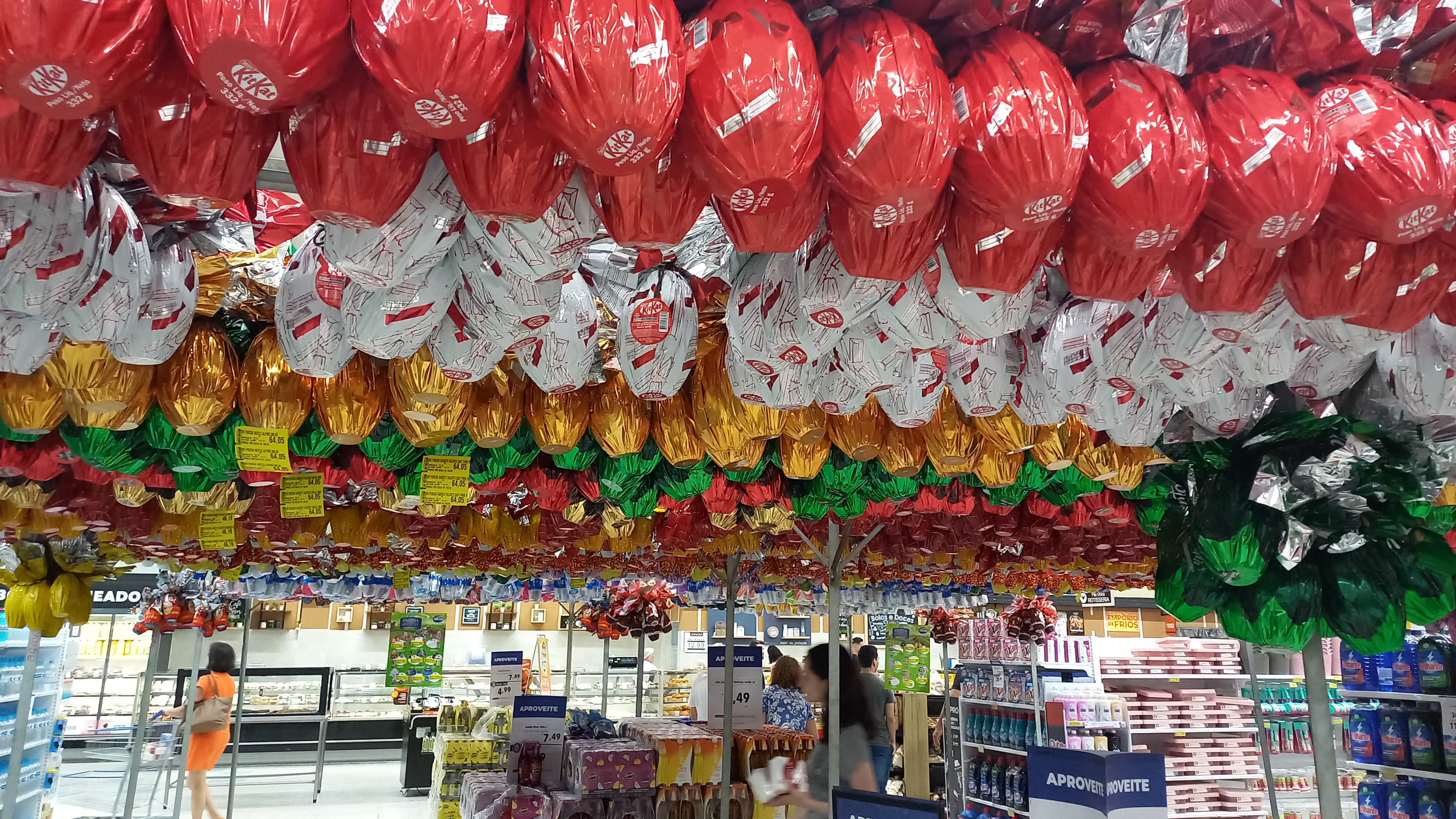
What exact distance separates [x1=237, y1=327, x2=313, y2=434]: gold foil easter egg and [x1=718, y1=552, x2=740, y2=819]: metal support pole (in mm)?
→ 4100

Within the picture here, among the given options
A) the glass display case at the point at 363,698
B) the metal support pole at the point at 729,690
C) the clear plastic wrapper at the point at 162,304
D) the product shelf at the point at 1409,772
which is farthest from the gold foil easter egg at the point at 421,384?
the glass display case at the point at 363,698

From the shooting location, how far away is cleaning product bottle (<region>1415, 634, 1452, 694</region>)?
5336 mm

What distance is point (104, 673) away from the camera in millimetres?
12172

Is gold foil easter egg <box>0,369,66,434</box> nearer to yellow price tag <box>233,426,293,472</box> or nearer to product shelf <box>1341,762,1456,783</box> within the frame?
yellow price tag <box>233,426,293,472</box>

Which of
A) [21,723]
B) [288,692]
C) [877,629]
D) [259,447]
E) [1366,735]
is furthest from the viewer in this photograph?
[877,629]

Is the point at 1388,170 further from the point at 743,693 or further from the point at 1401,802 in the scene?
the point at 743,693

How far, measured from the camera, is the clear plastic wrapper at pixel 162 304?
1863 mm

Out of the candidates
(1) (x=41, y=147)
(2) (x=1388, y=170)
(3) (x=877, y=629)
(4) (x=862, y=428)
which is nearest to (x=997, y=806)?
(4) (x=862, y=428)

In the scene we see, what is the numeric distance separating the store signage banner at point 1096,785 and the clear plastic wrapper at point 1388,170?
1.92 metres

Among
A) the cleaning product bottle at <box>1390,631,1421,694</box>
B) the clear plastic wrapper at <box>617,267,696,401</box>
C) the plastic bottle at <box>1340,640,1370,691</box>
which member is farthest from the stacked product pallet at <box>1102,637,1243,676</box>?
the clear plastic wrapper at <box>617,267,696,401</box>

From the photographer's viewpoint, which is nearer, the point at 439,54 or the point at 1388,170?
the point at 439,54

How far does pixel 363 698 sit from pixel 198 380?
12917mm

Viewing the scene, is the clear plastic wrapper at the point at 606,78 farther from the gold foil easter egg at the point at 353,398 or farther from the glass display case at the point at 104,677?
the glass display case at the point at 104,677

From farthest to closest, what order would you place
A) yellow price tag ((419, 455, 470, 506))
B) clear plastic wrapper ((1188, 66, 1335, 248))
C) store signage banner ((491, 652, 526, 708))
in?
store signage banner ((491, 652, 526, 708)), yellow price tag ((419, 455, 470, 506)), clear plastic wrapper ((1188, 66, 1335, 248))
